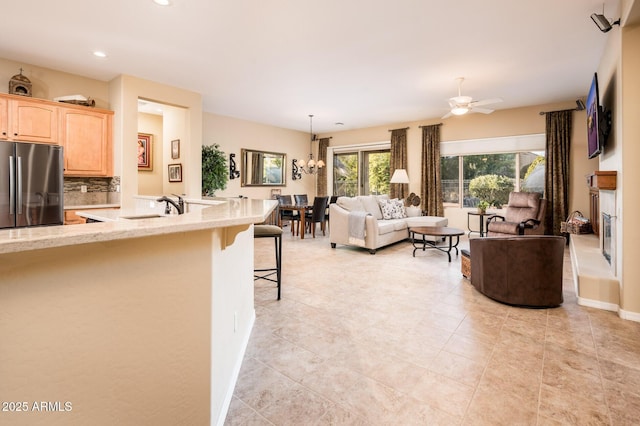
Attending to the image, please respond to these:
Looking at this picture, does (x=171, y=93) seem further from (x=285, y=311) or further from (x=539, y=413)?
(x=539, y=413)

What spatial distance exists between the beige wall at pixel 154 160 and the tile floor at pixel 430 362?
4.40 meters

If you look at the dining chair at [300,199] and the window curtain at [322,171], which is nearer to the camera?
the dining chair at [300,199]

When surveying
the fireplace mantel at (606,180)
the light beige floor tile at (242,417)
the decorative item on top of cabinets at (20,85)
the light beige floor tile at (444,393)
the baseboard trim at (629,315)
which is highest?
the decorative item on top of cabinets at (20,85)

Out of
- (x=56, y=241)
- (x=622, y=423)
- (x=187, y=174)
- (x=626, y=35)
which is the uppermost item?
(x=626, y=35)

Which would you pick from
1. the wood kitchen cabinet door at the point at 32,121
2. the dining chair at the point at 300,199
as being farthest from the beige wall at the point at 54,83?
the dining chair at the point at 300,199

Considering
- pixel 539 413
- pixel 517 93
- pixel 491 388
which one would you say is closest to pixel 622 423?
pixel 539 413

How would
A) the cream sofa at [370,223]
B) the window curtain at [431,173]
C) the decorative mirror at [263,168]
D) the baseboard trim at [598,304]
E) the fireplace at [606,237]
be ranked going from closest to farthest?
the baseboard trim at [598,304], the fireplace at [606,237], the cream sofa at [370,223], the window curtain at [431,173], the decorative mirror at [263,168]

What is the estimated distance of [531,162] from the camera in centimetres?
656

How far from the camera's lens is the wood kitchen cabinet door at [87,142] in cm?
431

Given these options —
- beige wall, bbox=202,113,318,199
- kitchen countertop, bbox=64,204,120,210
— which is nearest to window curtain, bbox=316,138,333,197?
beige wall, bbox=202,113,318,199

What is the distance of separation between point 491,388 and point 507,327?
37.1 inches

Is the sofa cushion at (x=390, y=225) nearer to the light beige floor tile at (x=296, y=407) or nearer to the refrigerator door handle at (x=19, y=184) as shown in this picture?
the light beige floor tile at (x=296, y=407)

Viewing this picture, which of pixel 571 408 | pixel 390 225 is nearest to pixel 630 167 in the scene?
pixel 571 408

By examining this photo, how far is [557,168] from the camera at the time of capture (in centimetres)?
609
